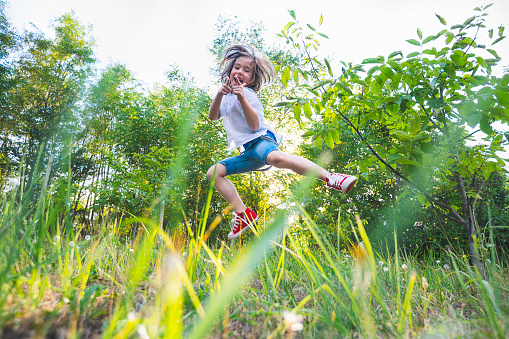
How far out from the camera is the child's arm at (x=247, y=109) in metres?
1.73

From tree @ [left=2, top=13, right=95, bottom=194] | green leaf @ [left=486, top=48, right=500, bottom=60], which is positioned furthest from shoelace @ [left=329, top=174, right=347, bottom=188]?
tree @ [left=2, top=13, right=95, bottom=194]

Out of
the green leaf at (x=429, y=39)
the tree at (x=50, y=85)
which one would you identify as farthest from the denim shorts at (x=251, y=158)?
the tree at (x=50, y=85)

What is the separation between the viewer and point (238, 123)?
2021 millimetres

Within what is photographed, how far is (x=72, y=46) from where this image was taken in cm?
1041

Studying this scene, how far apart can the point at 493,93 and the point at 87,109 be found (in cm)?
1199

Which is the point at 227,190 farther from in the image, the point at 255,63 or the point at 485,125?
the point at 485,125

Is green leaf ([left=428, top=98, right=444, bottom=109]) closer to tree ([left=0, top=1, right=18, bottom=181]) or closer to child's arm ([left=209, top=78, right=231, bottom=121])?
child's arm ([left=209, top=78, right=231, bottom=121])

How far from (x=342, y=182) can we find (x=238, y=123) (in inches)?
34.1

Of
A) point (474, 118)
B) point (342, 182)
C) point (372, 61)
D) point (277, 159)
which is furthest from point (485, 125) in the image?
point (277, 159)

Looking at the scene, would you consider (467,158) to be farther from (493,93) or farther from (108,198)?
(108,198)

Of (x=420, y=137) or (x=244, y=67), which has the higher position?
(x=244, y=67)

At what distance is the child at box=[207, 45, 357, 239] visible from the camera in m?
1.65

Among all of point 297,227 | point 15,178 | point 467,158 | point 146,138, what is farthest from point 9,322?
point 146,138

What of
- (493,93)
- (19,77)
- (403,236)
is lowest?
(403,236)
